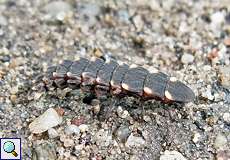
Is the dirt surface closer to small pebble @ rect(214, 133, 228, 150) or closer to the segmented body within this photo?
small pebble @ rect(214, 133, 228, 150)

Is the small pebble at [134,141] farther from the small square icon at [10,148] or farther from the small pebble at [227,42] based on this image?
the small pebble at [227,42]

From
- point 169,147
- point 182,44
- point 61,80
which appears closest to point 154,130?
point 169,147

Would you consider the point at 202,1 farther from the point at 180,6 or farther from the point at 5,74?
the point at 5,74

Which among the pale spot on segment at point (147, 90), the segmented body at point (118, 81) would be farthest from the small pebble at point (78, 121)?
the pale spot on segment at point (147, 90)

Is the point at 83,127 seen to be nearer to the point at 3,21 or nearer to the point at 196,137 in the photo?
the point at 196,137

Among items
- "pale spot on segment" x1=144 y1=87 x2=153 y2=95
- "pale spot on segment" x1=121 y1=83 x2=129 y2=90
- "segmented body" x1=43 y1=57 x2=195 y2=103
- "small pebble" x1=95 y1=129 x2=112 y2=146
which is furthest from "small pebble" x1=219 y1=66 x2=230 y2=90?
"small pebble" x1=95 y1=129 x2=112 y2=146

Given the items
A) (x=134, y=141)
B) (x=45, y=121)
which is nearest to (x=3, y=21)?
(x=45, y=121)
